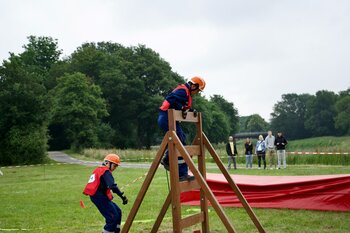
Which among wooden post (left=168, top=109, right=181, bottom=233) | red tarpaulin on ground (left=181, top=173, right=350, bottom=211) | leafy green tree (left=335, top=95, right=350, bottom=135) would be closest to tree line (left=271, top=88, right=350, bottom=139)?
leafy green tree (left=335, top=95, right=350, bottom=135)

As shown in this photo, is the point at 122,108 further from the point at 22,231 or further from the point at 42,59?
the point at 22,231

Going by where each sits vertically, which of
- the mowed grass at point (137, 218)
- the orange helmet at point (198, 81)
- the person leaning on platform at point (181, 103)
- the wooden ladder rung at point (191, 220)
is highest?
the orange helmet at point (198, 81)

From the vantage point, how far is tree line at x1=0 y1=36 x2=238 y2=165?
46156mm

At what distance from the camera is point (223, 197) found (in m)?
12.2

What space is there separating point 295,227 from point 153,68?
66674 mm

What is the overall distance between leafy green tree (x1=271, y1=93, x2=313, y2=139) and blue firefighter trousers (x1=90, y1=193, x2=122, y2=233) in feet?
335

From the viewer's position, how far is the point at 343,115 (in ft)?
300

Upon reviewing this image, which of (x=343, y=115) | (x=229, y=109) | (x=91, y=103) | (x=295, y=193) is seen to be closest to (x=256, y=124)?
(x=229, y=109)

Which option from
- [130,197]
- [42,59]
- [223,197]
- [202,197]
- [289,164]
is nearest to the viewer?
[202,197]

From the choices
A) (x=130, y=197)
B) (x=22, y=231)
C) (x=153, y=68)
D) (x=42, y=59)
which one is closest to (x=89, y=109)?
(x=153, y=68)

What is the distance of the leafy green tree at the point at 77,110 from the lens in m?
63.7

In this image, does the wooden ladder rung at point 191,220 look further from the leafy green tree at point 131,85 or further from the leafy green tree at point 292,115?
the leafy green tree at point 292,115

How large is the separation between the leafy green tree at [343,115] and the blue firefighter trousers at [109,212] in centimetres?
8953

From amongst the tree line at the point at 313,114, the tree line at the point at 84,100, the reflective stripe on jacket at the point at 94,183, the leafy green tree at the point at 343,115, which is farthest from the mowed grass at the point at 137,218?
the tree line at the point at 313,114
